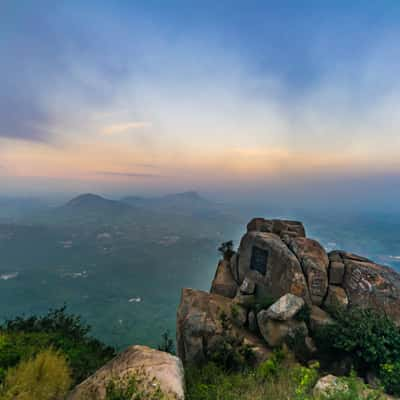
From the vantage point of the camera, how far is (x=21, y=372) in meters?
6.29

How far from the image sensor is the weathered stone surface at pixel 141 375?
20.1 feet

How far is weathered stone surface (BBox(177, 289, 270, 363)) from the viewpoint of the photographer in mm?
11156

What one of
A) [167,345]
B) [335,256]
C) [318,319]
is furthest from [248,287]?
[167,345]

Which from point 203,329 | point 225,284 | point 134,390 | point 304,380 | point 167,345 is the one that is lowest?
point 167,345

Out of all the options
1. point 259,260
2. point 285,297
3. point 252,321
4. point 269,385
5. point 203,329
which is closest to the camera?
point 269,385

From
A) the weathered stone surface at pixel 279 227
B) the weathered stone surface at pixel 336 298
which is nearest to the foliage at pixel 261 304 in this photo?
the weathered stone surface at pixel 336 298

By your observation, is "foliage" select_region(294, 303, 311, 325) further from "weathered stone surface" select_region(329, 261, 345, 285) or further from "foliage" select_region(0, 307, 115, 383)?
"foliage" select_region(0, 307, 115, 383)

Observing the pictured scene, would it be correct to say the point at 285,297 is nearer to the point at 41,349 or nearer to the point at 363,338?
the point at 363,338

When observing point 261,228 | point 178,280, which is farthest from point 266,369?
point 178,280

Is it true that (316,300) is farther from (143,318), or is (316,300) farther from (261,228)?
(143,318)

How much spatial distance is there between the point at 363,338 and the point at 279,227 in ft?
29.9

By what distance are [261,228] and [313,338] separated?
8575 millimetres

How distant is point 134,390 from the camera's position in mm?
5562

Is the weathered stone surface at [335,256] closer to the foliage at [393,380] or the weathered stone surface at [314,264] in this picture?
the weathered stone surface at [314,264]
